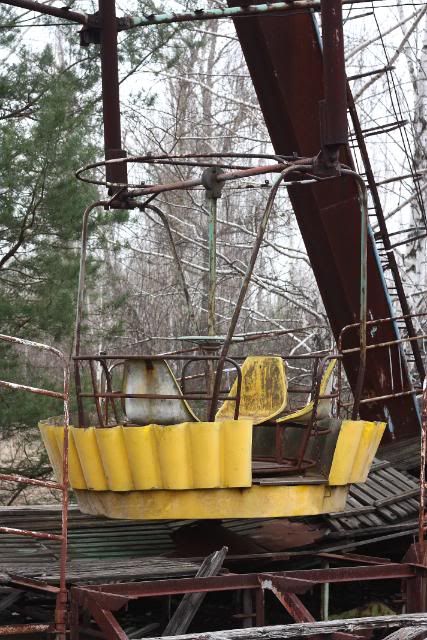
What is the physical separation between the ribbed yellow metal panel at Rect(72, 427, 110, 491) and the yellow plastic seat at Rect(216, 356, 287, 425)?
1.68m

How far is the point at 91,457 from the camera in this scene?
22.3ft

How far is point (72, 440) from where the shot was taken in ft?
22.6

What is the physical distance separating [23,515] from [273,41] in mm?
4118

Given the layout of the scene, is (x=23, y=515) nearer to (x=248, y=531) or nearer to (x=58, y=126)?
(x=248, y=531)

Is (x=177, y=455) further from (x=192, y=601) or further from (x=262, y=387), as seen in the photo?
(x=262, y=387)

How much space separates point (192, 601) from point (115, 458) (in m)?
0.95

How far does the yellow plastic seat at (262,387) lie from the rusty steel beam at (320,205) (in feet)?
5.16

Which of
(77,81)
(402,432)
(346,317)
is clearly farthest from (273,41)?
(77,81)

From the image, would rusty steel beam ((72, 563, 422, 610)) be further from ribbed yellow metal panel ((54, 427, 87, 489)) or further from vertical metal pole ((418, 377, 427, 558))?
ribbed yellow metal panel ((54, 427, 87, 489))

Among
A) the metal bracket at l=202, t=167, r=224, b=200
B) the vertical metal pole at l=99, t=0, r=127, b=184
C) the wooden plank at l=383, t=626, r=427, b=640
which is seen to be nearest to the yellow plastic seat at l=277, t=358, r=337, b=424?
the metal bracket at l=202, t=167, r=224, b=200

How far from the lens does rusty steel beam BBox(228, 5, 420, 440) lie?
29.5 ft

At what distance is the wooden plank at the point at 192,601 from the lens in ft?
21.4

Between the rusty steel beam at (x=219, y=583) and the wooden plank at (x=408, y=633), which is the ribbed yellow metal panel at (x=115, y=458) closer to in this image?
the rusty steel beam at (x=219, y=583)

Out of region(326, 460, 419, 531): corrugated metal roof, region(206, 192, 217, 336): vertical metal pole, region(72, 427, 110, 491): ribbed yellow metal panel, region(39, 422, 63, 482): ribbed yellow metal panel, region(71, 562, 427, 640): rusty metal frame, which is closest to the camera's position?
region(71, 562, 427, 640): rusty metal frame
